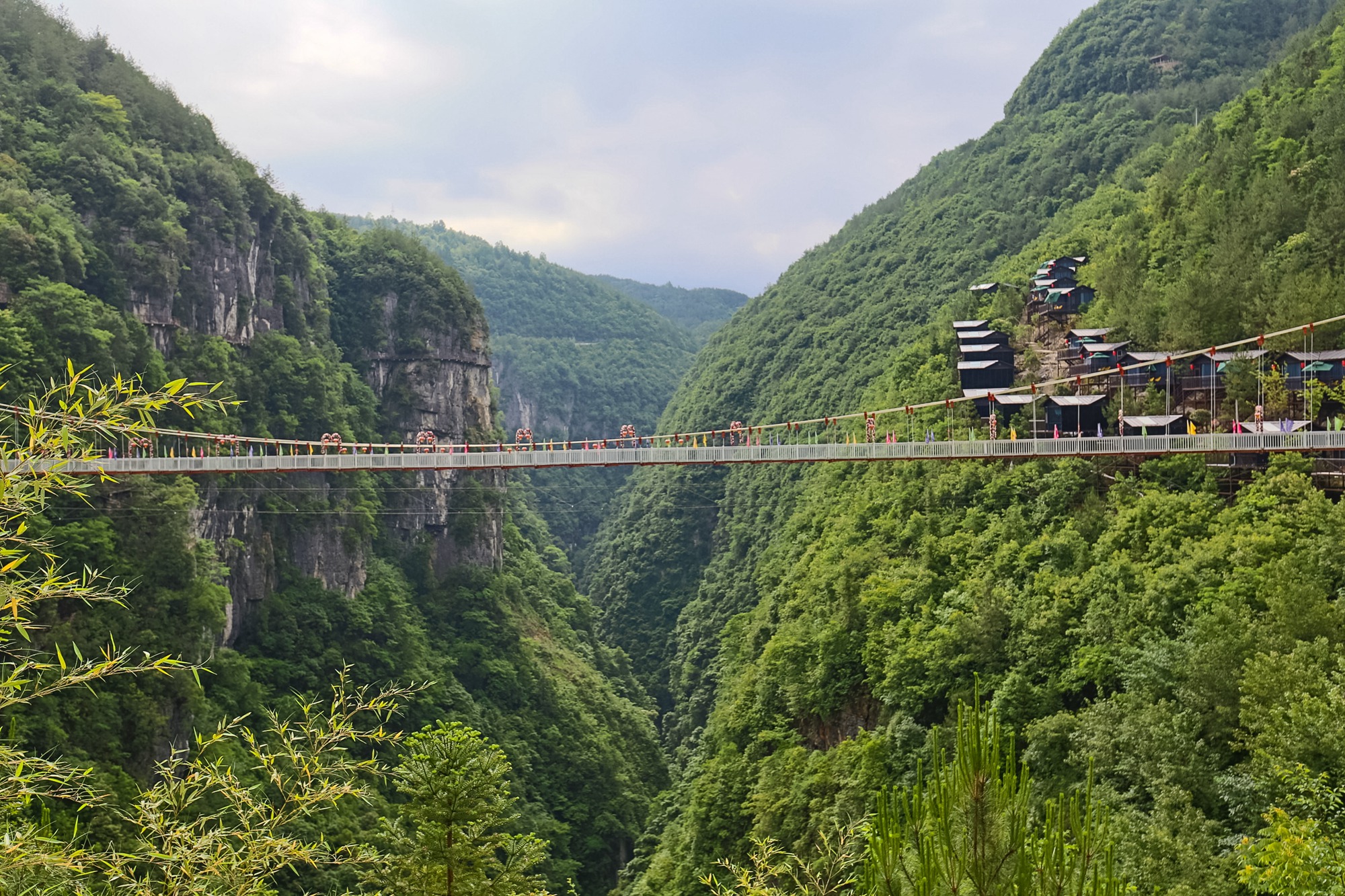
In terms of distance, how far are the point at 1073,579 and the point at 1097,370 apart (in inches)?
455

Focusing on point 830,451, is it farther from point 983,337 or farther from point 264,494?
point 264,494

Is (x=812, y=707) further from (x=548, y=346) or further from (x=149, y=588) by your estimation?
(x=548, y=346)

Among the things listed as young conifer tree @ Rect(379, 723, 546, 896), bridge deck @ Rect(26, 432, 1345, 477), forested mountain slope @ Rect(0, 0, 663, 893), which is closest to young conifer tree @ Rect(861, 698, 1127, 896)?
young conifer tree @ Rect(379, 723, 546, 896)

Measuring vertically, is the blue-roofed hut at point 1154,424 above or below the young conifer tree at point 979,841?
above

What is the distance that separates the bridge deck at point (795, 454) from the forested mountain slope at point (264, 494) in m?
3.69

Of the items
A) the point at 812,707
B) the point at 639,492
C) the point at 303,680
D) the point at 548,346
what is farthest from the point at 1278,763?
the point at 548,346

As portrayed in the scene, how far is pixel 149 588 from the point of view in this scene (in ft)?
93.0

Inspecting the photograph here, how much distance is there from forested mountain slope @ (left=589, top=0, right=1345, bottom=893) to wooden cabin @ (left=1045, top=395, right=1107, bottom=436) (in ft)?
5.35

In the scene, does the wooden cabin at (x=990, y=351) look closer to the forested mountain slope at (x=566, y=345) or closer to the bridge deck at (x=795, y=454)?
the bridge deck at (x=795, y=454)

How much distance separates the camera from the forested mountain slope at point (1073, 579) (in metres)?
15.1

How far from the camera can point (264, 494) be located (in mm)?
37344

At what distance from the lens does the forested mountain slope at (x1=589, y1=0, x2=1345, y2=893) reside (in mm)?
15141

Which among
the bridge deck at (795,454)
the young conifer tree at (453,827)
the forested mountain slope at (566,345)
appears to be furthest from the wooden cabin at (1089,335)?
the forested mountain slope at (566,345)

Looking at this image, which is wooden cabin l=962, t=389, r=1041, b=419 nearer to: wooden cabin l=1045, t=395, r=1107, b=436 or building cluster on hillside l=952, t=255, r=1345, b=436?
building cluster on hillside l=952, t=255, r=1345, b=436
